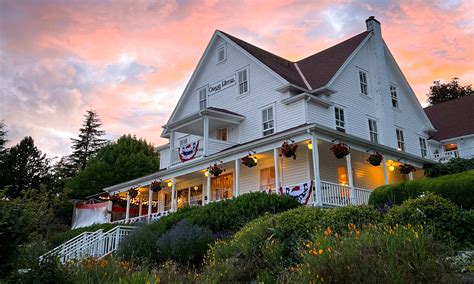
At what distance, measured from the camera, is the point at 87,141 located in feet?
183

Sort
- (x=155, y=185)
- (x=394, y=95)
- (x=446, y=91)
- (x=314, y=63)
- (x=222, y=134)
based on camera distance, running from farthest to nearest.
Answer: (x=446, y=91), (x=394, y=95), (x=314, y=63), (x=222, y=134), (x=155, y=185)

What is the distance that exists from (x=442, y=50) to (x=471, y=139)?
8.06 m

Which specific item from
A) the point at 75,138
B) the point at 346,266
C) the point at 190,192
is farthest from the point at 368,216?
the point at 75,138

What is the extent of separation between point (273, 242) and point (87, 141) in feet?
171

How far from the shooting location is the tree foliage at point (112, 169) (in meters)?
36.3

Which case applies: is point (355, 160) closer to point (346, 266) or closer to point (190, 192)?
point (190, 192)

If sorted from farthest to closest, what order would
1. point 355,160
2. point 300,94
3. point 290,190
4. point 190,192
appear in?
point 190,192
point 355,160
point 300,94
point 290,190

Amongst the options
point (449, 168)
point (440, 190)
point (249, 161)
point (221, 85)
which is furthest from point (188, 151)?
point (440, 190)

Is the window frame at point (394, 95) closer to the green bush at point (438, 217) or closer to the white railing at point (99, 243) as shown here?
the white railing at point (99, 243)

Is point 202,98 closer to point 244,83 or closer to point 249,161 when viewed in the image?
point 244,83

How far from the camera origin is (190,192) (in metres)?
24.2

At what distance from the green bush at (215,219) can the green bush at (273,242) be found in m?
2.77

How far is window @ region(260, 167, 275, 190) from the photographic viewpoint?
65.2 ft

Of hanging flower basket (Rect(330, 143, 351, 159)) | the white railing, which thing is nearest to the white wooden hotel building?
hanging flower basket (Rect(330, 143, 351, 159))
